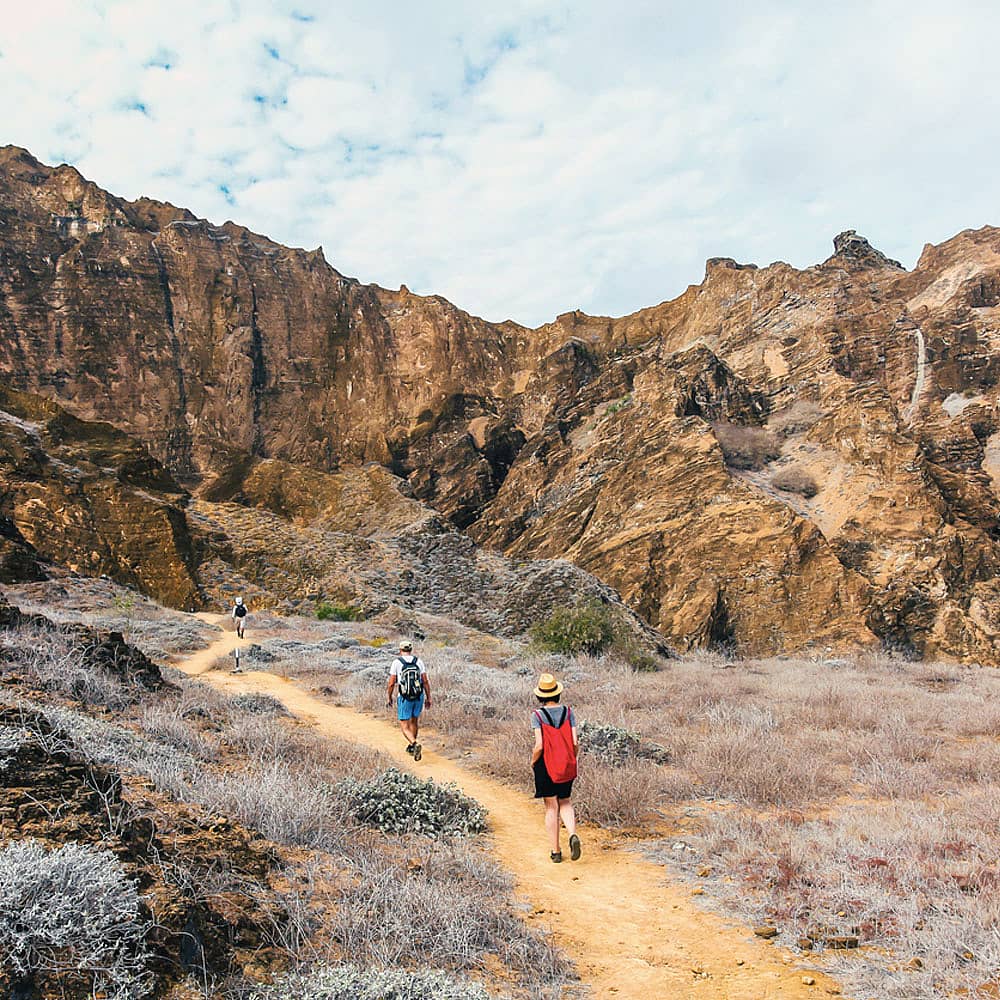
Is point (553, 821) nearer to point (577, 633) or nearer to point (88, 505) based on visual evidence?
point (577, 633)

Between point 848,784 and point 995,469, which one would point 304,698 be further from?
point 995,469

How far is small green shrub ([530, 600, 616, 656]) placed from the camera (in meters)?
17.5

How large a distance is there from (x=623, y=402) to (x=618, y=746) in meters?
41.0

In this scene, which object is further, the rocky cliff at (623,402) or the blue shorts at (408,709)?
the rocky cliff at (623,402)

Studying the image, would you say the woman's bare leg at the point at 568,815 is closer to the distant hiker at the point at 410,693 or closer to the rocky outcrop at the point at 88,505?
the distant hiker at the point at 410,693

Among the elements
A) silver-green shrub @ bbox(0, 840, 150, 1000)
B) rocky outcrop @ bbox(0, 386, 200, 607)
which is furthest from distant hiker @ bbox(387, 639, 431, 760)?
rocky outcrop @ bbox(0, 386, 200, 607)

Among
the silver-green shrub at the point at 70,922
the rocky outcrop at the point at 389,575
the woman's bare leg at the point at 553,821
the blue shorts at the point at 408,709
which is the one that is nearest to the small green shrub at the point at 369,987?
the silver-green shrub at the point at 70,922

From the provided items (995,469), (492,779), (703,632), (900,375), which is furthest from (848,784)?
(900,375)

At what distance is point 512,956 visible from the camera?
333cm

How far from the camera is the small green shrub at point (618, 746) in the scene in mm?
7172

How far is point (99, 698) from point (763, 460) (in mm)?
37250

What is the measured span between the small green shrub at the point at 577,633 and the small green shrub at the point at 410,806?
11809mm

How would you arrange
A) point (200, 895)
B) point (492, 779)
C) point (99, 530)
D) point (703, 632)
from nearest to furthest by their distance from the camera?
point (200, 895) → point (492, 779) → point (99, 530) → point (703, 632)

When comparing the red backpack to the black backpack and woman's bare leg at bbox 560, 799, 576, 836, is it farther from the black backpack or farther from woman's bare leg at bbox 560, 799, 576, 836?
the black backpack
